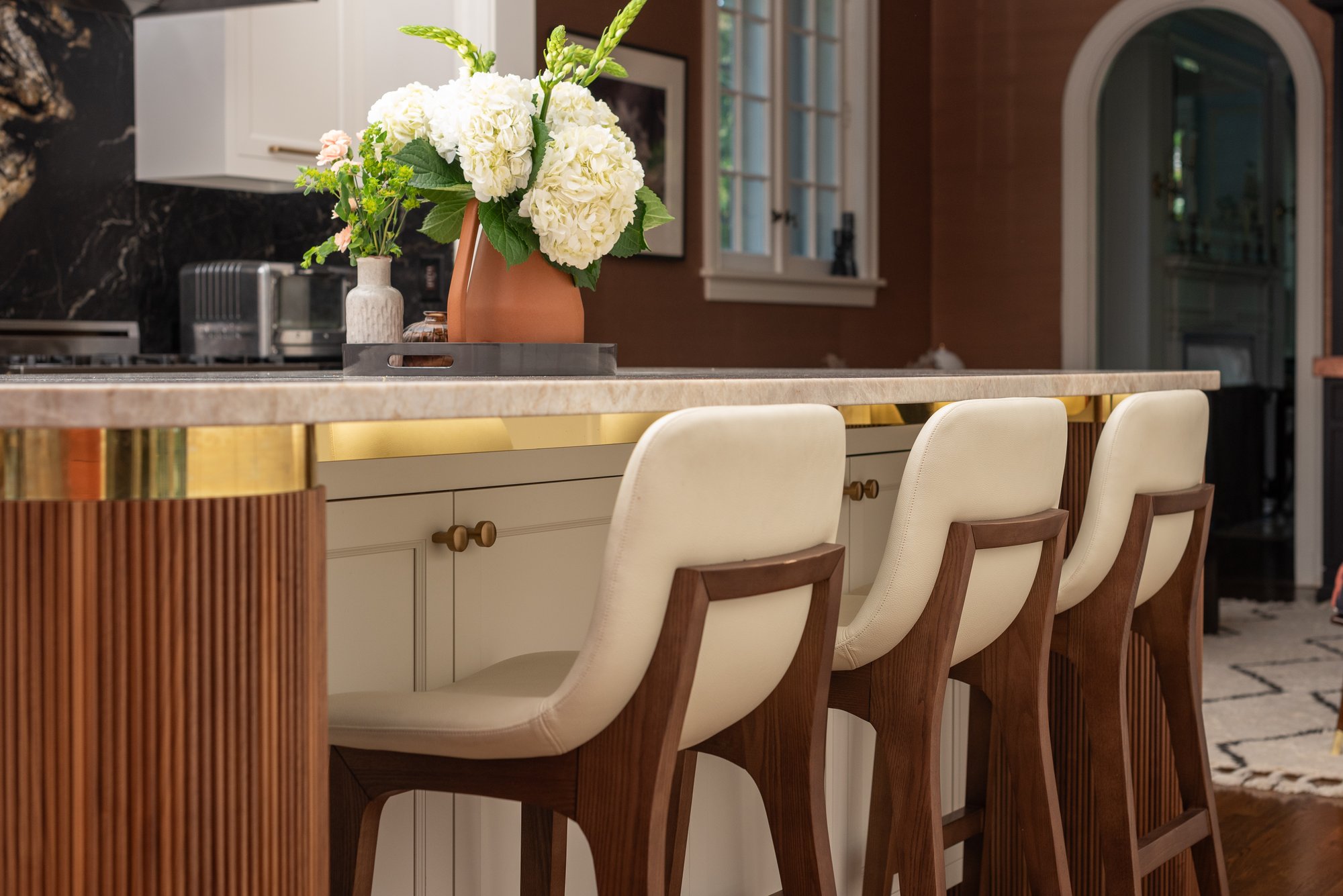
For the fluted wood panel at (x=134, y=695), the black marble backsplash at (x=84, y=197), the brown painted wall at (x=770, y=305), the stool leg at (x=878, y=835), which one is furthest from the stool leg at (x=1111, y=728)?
the brown painted wall at (x=770, y=305)

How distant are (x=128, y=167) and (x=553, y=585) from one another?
3301 millimetres

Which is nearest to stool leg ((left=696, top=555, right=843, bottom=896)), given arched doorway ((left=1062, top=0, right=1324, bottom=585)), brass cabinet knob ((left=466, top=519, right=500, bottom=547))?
brass cabinet knob ((left=466, top=519, right=500, bottom=547))

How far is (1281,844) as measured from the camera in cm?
316

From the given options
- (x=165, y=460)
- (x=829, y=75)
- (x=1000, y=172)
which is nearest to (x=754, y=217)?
(x=829, y=75)

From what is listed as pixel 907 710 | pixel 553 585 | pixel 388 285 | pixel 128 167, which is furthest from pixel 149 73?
pixel 907 710

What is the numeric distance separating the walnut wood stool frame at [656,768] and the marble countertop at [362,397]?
0.18 meters

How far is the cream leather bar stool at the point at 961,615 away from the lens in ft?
5.41

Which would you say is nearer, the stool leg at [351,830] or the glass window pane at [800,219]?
the stool leg at [351,830]

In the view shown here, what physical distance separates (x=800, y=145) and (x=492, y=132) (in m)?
5.09

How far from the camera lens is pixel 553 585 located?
1802 millimetres

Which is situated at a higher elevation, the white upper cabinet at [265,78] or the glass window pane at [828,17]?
the glass window pane at [828,17]

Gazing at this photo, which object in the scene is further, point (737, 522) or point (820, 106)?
point (820, 106)

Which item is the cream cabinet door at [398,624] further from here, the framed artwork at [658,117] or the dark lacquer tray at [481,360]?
the framed artwork at [658,117]

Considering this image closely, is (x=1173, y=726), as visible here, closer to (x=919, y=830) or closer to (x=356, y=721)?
(x=919, y=830)
